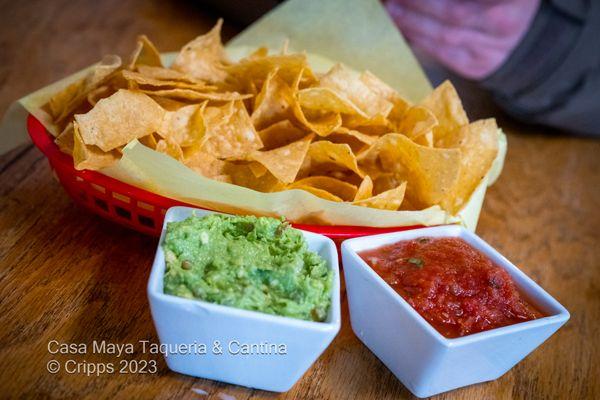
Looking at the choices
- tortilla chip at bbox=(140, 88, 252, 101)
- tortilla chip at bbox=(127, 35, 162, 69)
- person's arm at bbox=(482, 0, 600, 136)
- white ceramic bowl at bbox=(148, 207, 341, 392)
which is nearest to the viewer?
white ceramic bowl at bbox=(148, 207, 341, 392)

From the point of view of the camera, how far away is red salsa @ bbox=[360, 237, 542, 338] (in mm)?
1197

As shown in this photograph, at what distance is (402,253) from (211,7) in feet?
6.65

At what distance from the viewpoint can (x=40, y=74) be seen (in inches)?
88.0

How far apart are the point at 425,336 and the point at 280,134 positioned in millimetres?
789

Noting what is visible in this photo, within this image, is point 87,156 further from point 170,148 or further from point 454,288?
point 454,288

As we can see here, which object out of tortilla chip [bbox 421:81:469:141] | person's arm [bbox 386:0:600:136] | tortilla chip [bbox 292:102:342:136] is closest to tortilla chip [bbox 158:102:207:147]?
tortilla chip [bbox 292:102:342:136]

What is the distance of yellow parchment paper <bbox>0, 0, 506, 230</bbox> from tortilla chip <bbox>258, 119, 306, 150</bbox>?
352mm

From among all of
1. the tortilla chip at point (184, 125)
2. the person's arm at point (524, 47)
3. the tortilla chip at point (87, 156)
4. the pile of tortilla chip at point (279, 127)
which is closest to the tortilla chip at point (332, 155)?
the pile of tortilla chip at point (279, 127)

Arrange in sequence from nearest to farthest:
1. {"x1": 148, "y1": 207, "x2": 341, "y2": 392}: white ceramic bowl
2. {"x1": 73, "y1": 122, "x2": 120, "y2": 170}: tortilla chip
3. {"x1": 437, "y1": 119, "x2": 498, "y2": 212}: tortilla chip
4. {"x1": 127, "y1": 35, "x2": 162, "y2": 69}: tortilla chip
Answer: {"x1": 148, "y1": 207, "x2": 341, "y2": 392}: white ceramic bowl < {"x1": 73, "y1": 122, "x2": 120, "y2": 170}: tortilla chip < {"x1": 437, "y1": 119, "x2": 498, "y2": 212}: tortilla chip < {"x1": 127, "y1": 35, "x2": 162, "y2": 69}: tortilla chip

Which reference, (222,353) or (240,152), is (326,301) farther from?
(240,152)

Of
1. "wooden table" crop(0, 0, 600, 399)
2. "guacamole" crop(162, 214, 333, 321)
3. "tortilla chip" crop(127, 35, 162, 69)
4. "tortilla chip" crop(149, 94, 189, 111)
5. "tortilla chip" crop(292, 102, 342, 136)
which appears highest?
"tortilla chip" crop(127, 35, 162, 69)

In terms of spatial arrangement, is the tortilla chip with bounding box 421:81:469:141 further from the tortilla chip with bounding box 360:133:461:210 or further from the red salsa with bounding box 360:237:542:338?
the red salsa with bounding box 360:237:542:338

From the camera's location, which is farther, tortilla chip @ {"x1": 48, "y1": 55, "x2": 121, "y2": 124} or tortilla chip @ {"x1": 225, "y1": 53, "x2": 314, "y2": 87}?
tortilla chip @ {"x1": 225, "y1": 53, "x2": 314, "y2": 87}

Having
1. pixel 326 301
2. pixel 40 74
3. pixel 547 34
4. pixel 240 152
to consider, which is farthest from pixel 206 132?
pixel 547 34
